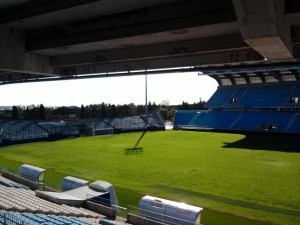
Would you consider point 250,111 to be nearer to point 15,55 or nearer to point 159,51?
point 159,51

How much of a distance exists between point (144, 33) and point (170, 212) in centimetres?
787

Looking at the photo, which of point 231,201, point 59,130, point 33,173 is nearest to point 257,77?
point 59,130

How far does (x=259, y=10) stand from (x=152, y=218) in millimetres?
10854

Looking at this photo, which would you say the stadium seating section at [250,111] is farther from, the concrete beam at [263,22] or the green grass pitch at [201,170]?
the concrete beam at [263,22]

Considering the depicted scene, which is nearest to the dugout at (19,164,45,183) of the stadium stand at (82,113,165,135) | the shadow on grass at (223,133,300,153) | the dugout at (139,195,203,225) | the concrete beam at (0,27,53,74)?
the dugout at (139,195,203,225)

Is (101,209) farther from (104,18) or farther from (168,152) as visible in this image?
(168,152)

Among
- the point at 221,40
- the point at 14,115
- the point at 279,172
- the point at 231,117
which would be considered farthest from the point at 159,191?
the point at 14,115

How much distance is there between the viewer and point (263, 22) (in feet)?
21.0

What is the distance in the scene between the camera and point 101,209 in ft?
52.3

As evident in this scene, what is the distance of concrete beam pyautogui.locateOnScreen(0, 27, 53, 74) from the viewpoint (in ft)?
37.0

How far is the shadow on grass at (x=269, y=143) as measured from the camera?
39.4m

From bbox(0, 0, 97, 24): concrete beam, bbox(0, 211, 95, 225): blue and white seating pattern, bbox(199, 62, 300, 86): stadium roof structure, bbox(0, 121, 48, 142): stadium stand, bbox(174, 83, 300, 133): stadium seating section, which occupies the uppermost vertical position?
bbox(199, 62, 300, 86): stadium roof structure

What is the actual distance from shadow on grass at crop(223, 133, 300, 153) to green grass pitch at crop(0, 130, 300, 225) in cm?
11

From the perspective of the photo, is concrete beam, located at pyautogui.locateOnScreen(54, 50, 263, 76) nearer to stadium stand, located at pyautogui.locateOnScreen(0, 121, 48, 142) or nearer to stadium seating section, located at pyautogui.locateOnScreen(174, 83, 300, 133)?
stadium stand, located at pyautogui.locateOnScreen(0, 121, 48, 142)
